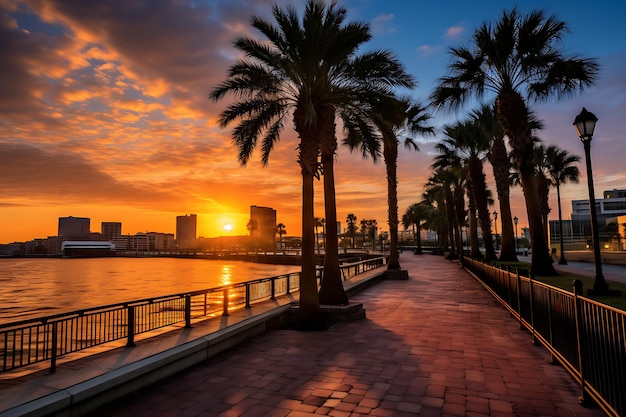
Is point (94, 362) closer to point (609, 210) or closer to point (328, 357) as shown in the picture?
point (328, 357)

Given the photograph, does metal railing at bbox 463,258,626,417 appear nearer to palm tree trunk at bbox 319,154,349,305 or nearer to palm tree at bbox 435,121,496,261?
palm tree trunk at bbox 319,154,349,305

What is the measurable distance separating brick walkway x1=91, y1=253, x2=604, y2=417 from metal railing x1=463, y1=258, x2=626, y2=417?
33cm

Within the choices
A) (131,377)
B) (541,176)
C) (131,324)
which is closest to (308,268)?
(131,324)

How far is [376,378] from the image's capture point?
577 centimetres

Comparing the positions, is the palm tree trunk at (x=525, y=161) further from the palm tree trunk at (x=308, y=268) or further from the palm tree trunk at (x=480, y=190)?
the palm tree trunk at (x=480, y=190)

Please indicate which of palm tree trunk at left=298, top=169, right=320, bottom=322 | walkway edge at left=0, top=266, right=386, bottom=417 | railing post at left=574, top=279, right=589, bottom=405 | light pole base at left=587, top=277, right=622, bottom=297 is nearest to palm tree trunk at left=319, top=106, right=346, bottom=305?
palm tree trunk at left=298, top=169, right=320, bottom=322

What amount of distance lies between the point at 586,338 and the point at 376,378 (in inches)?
109

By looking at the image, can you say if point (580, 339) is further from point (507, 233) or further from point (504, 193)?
point (504, 193)

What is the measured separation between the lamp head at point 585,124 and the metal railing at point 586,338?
5.77 m

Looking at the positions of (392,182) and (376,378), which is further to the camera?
(392,182)

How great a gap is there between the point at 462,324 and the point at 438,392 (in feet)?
16.6

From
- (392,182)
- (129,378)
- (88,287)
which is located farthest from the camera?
(88,287)

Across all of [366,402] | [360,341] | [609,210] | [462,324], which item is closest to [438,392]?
[366,402]

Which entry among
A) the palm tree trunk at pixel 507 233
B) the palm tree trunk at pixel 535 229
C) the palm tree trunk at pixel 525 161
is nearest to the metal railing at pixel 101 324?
the palm tree trunk at pixel 535 229
